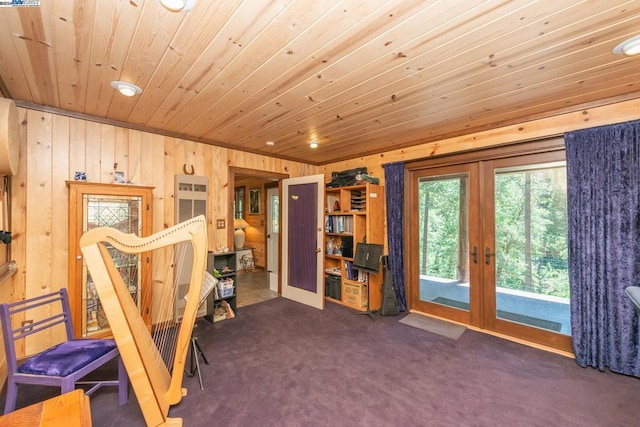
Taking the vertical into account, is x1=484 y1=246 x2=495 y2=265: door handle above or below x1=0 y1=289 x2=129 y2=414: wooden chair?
above

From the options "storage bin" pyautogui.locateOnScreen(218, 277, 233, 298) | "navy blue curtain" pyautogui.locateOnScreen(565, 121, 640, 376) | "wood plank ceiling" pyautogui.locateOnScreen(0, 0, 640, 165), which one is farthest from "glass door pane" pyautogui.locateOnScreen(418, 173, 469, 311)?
"storage bin" pyautogui.locateOnScreen(218, 277, 233, 298)

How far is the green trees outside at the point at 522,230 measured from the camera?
281cm

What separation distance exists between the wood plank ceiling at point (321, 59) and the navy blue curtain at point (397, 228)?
1051 mm

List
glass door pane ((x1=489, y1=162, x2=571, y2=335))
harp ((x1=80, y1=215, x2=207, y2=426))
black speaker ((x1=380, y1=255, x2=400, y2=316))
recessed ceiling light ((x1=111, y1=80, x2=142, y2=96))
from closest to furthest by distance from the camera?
harp ((x1=80, y1=215, x2=207, y2=426)) → recessed ceiling light ((x1=111, y1=80, x2=142, y2=96)) → glass door pane ((x1=489, y1=162, x2=571, y2=335)) → black speaker ((x1=380, y1=255, x2=400, y2=316))

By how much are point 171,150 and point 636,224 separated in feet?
15.5

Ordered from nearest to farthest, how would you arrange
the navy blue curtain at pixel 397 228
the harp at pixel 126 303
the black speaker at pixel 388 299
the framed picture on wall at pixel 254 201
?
the harp at pixel 126 303 < the black speaker at pixel 388 299 < the navy blue curtain at pixel 397 228 < the framed picture on wall at pixel 254 201

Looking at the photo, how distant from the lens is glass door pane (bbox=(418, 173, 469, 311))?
345cm

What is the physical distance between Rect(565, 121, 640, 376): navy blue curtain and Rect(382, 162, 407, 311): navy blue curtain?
1766 millimetres

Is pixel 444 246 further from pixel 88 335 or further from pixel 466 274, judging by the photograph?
pixel 88 335

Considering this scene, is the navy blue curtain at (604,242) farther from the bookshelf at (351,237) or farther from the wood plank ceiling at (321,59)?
the bookshelf at (351,237)

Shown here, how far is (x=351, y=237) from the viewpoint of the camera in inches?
167

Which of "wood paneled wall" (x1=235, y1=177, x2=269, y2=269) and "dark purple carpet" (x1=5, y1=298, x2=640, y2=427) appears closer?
"dark purple carpet" (x1=5, y1=298, x2=640, y2=427)

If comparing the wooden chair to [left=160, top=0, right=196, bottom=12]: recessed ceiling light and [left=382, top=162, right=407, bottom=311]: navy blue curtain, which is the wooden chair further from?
[left=382, top=162, right=407, bottom=311]: navy blue curtain

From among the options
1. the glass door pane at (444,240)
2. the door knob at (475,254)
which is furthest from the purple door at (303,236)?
the door knob at (475,254)
